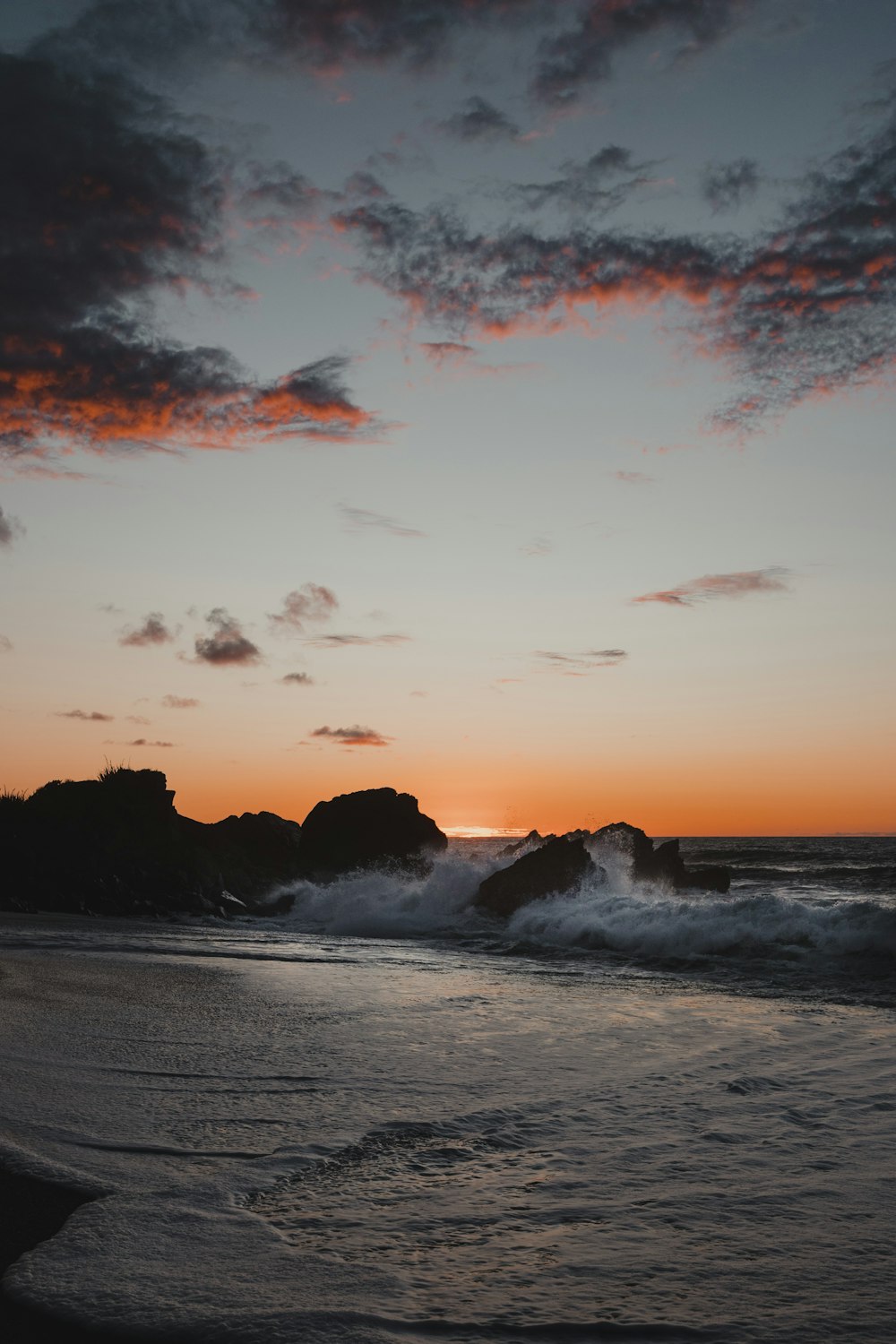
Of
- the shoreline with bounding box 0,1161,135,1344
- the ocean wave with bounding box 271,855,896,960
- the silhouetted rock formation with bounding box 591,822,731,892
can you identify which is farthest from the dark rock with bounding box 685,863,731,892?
the shoreline with bounding box 0,1161,135,1344

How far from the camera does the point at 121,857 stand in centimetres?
2572

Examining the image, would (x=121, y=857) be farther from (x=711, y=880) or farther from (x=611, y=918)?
(x=711, y=880)

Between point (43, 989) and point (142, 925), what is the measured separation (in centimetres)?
1068

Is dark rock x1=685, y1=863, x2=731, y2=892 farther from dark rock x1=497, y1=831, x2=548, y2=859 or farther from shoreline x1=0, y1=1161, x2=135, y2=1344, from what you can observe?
shoreline x1=0, y1=1161, x2=135, y2=1344

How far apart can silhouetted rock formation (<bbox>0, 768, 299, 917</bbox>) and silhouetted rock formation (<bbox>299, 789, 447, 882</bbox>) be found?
246cm

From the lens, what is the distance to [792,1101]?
633 cm

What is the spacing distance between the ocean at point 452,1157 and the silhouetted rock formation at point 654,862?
15.0m

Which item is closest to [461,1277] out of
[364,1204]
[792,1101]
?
[364,1204]

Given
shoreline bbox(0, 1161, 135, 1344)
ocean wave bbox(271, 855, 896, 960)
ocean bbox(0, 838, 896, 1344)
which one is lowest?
ocean wave bbox(271, 855, 896, 960)

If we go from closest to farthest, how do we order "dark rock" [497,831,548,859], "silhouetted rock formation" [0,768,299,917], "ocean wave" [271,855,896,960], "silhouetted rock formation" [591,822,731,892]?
1. "ocean wave" [271,855,896,960]
2. "silhouetted rock formation" [0,768,299,917]
3. "silhouetted rock formation" [591,822,731,892]
4. "dark rock" [497,831,548,859]

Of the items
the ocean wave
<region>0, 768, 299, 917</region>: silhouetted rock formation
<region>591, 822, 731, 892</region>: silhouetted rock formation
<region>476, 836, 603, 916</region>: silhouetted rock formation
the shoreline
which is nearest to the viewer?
the shoreline

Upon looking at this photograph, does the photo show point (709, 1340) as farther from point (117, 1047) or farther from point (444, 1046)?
point (117, 1047)

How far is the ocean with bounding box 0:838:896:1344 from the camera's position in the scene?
3.38m

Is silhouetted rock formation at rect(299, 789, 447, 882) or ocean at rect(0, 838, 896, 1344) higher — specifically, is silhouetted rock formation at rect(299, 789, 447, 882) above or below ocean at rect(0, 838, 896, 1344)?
above
